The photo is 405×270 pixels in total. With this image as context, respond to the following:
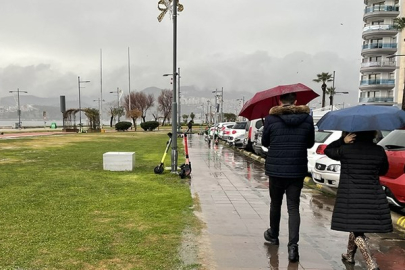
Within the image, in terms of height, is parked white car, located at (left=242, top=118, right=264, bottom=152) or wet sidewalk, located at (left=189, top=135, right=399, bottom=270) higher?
parked white car, located at (left=242, top=118, right=264, bottom=152)

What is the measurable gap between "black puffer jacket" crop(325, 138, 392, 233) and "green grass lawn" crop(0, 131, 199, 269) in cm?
175

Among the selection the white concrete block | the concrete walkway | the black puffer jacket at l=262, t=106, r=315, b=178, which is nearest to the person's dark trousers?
the black puffer jacket at l=262, t=106, r=315, b=178

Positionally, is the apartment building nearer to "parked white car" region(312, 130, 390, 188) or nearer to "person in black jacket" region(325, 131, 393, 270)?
"parked white car" region(312, 130, 390, 188)

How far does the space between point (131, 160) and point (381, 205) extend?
8.22 metres

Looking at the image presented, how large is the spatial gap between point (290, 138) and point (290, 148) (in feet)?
0.37

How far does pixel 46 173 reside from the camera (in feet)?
34.1

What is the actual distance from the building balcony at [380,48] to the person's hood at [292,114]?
5559cm

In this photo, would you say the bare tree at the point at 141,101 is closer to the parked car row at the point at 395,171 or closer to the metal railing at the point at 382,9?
the metal railing at the point at 382,9

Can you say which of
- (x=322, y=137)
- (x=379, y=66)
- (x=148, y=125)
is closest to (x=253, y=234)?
(x=322, y=137)

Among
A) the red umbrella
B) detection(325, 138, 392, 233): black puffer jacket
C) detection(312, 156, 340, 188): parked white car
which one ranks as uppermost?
the red umbrella

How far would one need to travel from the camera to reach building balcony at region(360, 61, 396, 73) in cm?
5253

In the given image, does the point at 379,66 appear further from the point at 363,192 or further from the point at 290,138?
the point at 363,192

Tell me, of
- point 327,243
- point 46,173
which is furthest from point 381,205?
point 46,173

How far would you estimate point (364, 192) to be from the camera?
3.68 meters
